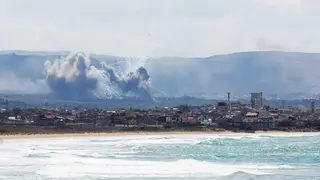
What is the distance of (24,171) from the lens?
34375 mm

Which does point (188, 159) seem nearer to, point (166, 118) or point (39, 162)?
point (39, 162)

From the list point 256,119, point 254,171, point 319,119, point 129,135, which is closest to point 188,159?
point 254,171

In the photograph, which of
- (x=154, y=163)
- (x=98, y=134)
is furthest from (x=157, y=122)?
(x=154, y=163)

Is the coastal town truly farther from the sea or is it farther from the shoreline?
the sea

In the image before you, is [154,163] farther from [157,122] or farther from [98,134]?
[157,122]

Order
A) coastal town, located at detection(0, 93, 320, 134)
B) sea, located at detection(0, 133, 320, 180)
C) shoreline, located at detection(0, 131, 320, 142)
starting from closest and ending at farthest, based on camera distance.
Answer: sea, located at detection(0, 133, 320, 180) → shoreline, located at detection(0, 131, 320, 142) → coastal town, located at detection(0, 93, 320, 134)

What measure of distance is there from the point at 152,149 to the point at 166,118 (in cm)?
4571

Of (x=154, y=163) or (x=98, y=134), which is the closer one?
(x=154, y=163)

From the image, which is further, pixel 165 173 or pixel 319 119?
pixel 319 119

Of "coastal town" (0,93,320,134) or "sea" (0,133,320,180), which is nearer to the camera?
"sea" (0,133,320,180)

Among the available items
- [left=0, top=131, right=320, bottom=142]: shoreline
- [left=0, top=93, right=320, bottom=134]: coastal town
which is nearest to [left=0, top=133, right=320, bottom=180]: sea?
[left=0, top=131, right=320, bottom=142]: shoreline

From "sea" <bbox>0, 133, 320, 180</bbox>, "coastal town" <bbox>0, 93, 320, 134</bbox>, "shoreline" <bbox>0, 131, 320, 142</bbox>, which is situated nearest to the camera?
"sea" <bbox>0, 133, 320, 180</bbox>

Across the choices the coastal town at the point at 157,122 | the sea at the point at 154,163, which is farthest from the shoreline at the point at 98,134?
the sea at the point at 154,163

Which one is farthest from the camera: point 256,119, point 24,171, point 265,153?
point 256,119
